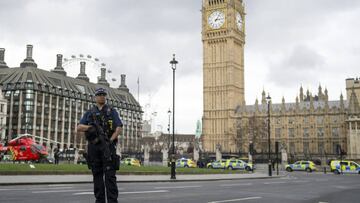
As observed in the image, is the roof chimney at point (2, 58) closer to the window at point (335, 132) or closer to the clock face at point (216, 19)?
the clock face at point (216, 19)

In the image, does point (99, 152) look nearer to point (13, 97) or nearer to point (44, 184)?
point (44, 184)

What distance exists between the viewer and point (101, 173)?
7.36m

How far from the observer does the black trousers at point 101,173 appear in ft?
23.6

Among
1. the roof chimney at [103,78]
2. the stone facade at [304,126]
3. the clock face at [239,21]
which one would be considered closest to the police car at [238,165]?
the stone facade at [304,126]

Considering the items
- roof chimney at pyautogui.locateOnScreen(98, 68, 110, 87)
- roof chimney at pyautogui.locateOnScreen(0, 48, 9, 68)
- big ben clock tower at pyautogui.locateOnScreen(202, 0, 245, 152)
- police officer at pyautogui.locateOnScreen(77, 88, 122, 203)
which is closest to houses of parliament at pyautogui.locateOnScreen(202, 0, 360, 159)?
big ben clock tower at pyautogui.locateOnScreen(202, 0, 245, 152)

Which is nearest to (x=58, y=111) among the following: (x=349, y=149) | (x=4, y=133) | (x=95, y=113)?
(x=4, y=133)

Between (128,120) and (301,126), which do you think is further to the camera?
(128,120)

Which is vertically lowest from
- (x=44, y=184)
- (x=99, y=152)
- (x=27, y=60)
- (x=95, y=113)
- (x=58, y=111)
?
(x=44, y=184)

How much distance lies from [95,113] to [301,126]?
10834cm

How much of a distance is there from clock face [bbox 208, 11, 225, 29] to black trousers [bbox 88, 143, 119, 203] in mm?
115715

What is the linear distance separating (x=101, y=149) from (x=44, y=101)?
307 ft

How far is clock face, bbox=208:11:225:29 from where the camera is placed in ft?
395

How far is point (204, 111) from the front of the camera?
399 ft

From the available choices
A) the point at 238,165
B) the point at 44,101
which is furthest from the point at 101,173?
the point at 44,101
